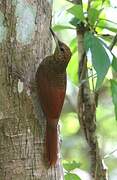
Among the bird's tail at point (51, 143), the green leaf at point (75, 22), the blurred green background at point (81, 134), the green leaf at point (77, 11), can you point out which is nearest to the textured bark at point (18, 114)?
the bird's tail at point (51, 143)

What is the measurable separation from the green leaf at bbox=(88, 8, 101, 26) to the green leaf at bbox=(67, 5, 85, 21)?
0.02m

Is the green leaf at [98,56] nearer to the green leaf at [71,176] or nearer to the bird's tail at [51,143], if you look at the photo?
the bird's tail at [51,143]

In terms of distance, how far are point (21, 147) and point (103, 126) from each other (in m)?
1.59

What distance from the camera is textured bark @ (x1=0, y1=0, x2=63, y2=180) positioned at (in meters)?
0.92

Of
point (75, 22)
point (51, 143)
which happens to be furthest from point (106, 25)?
point (51, 143)

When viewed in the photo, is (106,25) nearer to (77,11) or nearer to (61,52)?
(77,11)

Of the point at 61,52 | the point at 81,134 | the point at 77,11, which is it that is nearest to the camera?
the point at 61,52

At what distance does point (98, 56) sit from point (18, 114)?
10.1 inches

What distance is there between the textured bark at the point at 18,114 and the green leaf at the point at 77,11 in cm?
27

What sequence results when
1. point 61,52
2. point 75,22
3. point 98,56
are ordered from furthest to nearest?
point 75,22, point 98,56, point 61,52

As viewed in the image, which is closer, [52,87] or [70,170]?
[52,87]

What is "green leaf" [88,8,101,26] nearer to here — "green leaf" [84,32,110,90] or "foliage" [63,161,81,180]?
"green leaf" [84,32,110,90]

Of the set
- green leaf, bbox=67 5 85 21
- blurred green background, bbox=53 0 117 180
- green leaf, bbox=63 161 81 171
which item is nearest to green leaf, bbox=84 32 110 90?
green leaf, bbox=67 5 85 21

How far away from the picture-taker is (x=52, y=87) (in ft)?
3.07
